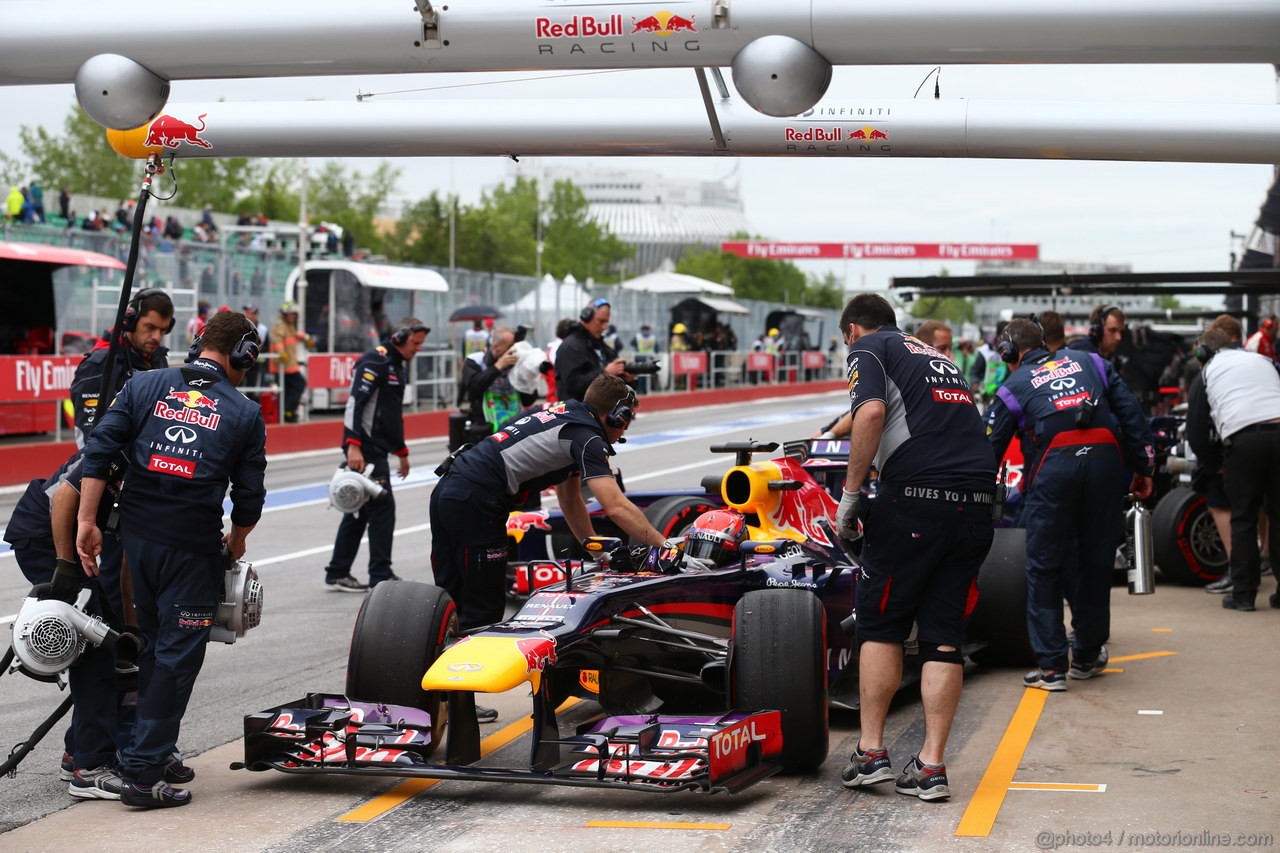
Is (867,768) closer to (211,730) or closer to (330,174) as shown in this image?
(211,730)

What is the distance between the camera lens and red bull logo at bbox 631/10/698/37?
569cm

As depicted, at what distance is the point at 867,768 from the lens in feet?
20.0

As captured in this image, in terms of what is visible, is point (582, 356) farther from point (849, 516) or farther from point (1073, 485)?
point (849, 516)

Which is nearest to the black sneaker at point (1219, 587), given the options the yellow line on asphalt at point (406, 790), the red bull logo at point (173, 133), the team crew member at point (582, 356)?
the team crew member at point (582, 356)

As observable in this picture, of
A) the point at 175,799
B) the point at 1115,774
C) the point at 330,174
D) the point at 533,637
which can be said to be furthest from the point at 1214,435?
the point at 330,174

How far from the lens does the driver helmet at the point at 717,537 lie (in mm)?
7289

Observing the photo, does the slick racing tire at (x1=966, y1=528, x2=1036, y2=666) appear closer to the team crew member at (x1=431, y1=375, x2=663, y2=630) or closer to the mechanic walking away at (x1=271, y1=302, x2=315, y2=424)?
the team crew member at (x1=431, y1=375, x2=663, y2=630)

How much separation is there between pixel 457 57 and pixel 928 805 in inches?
133

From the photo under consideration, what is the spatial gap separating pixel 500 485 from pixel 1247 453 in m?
5.43

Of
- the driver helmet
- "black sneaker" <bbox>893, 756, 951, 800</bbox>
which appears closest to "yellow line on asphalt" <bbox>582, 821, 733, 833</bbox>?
"black sneaker" <bbox>893, 756, 951, 800</bbox>

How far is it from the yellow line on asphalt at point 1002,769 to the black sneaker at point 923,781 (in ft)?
0.41

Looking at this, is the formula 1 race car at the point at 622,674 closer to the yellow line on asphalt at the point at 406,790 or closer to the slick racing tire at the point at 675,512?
the yellow line on asphalt at the point at 406,790

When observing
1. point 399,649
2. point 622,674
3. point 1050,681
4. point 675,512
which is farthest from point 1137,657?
point 399,649

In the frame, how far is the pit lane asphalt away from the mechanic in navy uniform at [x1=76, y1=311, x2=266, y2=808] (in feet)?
1.24
